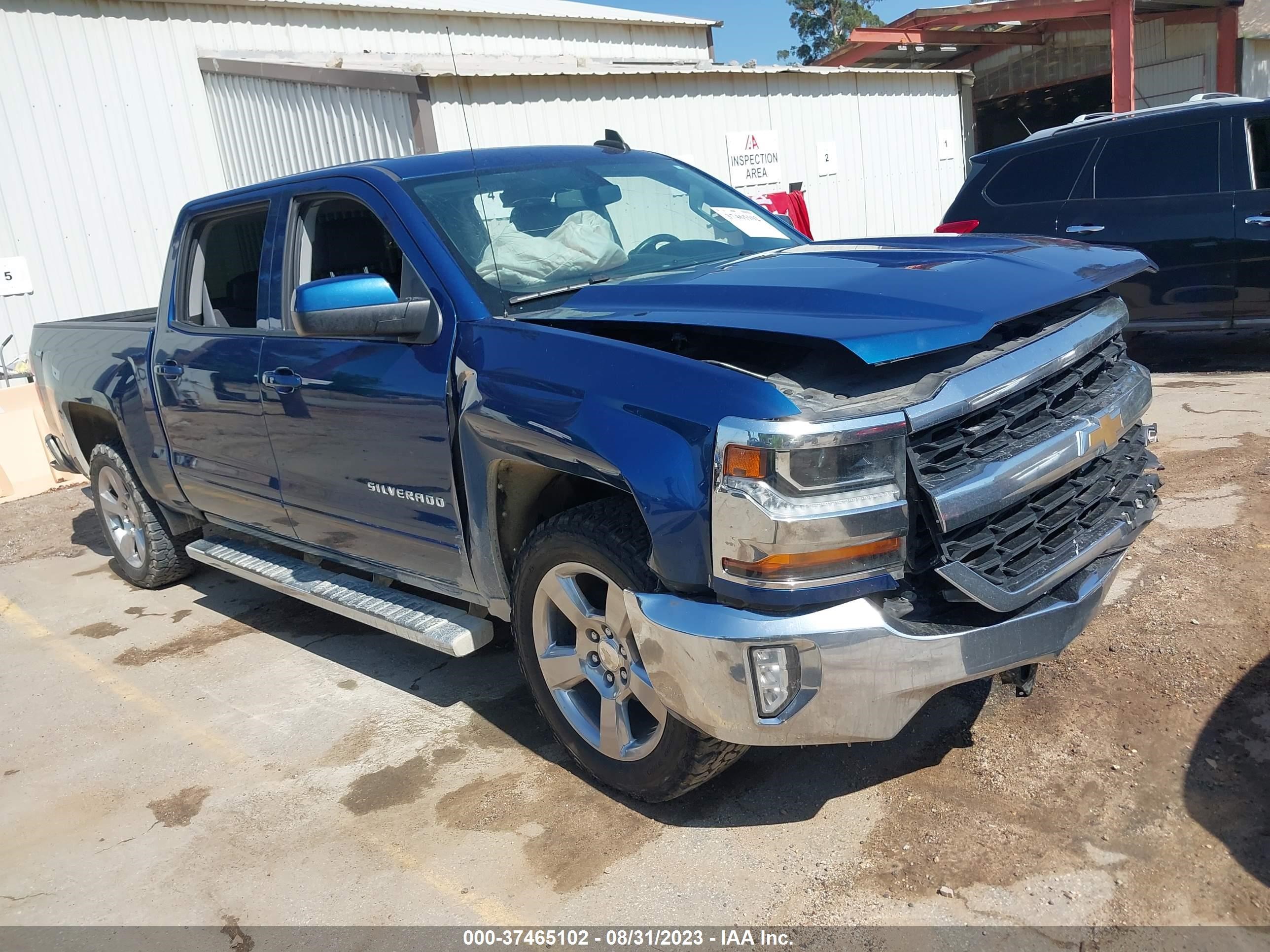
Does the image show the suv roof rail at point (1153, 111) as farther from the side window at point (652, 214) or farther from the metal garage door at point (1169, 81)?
the metal garage door at point (1169, 81)

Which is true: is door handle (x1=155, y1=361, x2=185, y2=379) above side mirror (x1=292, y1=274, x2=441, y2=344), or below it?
below

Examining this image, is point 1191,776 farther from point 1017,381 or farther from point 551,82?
point 551,82

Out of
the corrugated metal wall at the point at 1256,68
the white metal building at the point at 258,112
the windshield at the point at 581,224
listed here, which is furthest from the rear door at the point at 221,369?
the corrugated metal wall at the point at 1256,68

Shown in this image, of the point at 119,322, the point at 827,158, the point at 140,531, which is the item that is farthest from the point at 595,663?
the point at 827,158

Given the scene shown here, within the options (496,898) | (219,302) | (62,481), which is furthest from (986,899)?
(62,481)

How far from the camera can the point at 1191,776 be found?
3006 millimetres

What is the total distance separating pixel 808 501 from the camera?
257 centimetres

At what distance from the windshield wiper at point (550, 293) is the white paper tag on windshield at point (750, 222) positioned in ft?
2.91

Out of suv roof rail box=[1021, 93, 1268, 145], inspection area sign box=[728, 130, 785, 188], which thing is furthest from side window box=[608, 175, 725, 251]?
inspection area sign box=[728, 130, 785, 188]

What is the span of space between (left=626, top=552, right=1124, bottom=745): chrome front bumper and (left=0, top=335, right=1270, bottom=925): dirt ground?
456mm

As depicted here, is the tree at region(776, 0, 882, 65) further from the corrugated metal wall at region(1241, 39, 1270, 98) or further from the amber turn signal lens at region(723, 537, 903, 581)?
the amber turn signal lens at region(723, 537, 903, 581)

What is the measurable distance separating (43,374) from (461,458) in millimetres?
4181

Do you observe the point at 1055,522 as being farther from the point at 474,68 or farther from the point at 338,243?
the point at 474,68

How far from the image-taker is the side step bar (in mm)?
3637
